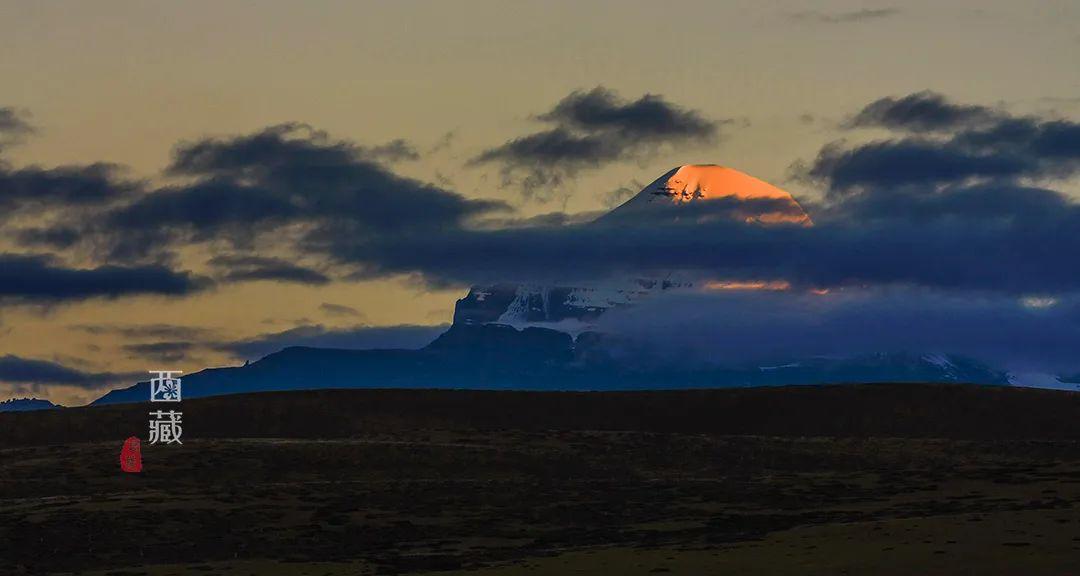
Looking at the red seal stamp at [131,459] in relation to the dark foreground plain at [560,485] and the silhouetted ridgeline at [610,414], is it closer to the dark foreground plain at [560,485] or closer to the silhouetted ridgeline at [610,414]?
the dark foreground plain at [560,485]

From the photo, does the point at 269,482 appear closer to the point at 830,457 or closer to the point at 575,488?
the point at 575,488

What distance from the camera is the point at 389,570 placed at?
7756 cm

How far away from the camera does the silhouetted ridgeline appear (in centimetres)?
14325

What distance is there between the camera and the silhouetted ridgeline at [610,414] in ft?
470

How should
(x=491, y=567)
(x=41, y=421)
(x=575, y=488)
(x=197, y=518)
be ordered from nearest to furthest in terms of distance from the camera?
(x=491, y=567), (x=197, y=518), (x=575, y=488), (x=41, y=421)

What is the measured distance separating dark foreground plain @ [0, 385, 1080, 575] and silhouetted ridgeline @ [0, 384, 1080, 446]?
0.31 metres

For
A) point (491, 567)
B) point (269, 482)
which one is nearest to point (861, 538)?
point (491, 567)

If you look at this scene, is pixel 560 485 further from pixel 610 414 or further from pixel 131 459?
pixel 610 414

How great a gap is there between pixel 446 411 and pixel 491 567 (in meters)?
75.0

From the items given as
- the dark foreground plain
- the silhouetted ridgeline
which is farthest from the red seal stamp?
the silhouetted ridgeline

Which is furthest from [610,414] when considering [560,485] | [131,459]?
[131,459]

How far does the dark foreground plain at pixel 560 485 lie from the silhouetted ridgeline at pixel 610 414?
31cm

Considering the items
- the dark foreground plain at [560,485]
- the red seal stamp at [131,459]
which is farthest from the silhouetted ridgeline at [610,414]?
the red seal stamp at [131,459]

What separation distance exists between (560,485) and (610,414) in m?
45.7
